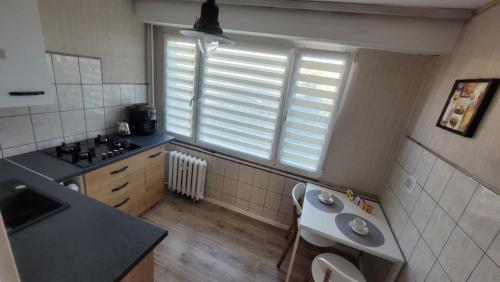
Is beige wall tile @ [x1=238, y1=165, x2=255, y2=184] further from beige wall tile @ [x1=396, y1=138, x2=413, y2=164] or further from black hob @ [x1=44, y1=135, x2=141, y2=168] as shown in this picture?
beige wall tile @ [x1=396, y1=138, x2=413, y2=164]

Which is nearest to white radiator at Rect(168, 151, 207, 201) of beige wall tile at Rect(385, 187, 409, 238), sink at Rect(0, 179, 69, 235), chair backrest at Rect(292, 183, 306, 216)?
chair backrest at Rect(292, 183, 306, 216)

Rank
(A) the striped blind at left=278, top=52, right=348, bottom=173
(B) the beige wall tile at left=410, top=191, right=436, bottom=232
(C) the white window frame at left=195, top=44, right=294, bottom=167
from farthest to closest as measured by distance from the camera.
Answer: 1. (C) the white window frame at left=195, top=44, right=294, bottom=167
2. (A) the striped blind at left=278, top=52, right=348, bottom=173
3. (B) the beige wall tile at left=410, top=191, right=436, bottom=232

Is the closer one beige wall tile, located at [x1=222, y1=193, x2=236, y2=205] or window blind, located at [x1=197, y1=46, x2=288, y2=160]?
window blind, located at [x1=197, y1=46, x2=288, y2=160]

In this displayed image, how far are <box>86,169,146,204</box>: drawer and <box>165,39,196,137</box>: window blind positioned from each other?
0.72m

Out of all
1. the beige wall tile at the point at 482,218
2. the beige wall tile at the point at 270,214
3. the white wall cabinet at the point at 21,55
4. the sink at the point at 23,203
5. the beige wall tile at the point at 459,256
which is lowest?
the beige wall tile at the point at 270,214

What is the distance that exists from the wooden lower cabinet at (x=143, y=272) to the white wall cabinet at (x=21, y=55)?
117 centimetres

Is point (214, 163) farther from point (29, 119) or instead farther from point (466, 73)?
point (466, 73)

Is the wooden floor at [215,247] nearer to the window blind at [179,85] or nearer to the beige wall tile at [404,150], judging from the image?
the window blind at [179,85]

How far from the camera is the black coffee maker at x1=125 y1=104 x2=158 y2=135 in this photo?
229cm

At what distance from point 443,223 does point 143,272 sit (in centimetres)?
152

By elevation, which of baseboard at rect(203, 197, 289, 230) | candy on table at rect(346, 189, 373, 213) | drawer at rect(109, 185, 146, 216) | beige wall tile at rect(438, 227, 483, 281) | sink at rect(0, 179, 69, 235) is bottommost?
baseboard at rect(203, 197, 289, 230)

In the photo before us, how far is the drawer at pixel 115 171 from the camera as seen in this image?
5.43 ft

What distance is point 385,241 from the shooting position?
1.51m

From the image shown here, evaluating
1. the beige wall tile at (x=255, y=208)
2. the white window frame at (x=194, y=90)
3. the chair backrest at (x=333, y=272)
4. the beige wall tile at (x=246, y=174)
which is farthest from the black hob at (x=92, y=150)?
the chair backrest at (x=333, y=272)
